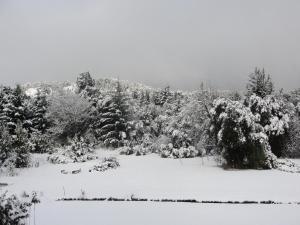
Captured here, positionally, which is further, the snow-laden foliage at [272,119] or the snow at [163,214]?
the snow-laden foliage at [272,119]

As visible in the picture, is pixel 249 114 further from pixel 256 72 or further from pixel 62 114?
pixel 62 114

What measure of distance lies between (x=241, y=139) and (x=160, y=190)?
681cm

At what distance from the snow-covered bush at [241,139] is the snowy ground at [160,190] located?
0.99 m

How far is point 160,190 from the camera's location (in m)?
15.5

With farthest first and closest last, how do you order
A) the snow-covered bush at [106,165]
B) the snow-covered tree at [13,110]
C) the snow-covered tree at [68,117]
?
the snow-covered tree at [68,117]
the snow-covered tree at [13,110]
the snow-covered bush at [106,165]

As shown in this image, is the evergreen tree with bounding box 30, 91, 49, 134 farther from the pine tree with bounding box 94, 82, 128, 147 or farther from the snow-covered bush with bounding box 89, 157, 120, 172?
the snow-covered bush with bounding box 89, 157, 120, 172

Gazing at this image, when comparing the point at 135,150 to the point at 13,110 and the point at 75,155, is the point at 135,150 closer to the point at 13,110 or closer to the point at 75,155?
the point at 75,155

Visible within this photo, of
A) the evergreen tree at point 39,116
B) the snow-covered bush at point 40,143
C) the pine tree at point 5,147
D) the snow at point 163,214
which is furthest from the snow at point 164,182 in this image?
the evergreen tree at point 39,116

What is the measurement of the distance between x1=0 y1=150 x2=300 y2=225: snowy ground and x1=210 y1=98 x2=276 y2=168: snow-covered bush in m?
0.99

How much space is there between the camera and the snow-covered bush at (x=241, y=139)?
2039 centimetres

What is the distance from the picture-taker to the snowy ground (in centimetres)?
1062

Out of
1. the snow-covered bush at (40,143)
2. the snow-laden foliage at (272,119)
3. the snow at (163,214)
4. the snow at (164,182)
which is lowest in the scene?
the snow at (163,214)

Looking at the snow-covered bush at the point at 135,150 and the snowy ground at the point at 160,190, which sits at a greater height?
the snow-covered bush at the point at 135,150

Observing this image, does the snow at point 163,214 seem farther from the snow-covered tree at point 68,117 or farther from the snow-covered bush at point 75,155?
the snow-covered tree at point 68,117
